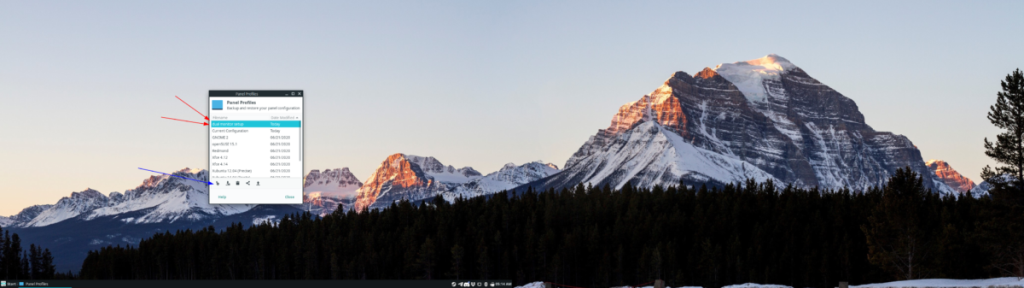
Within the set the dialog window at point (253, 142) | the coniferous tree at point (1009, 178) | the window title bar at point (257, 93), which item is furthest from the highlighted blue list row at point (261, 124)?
the coniferous tree at point (1009, 178)

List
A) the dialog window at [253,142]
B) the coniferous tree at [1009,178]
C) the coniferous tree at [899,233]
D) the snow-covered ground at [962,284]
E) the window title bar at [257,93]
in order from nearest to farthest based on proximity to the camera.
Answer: the dialog window at [253,142]
the window title bar at [257,93]
the snow-covered ground at [962,284]
the coniferous tree at [1009,178]
the coniferous tree at [899,233]

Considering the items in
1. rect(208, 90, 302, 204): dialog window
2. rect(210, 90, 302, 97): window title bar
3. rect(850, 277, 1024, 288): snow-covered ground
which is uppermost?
rect(210, 90, 302, 97): window title bar

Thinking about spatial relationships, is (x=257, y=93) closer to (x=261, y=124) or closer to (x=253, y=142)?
(x=261, y=124)

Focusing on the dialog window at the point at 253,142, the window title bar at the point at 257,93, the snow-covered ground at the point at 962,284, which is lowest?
the snow-covered ground at the point at 962,284

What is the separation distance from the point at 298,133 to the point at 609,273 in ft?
474

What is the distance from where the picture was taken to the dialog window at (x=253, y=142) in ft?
164

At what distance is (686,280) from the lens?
617ft

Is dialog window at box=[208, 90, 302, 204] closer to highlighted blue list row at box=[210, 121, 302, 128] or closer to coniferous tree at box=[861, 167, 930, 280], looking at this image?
highlighted blue list row at box=[210, 121, 302, 128]

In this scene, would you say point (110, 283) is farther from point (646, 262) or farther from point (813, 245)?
point (813, 245)

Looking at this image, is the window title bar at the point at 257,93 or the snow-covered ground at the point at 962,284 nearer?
the window title bar at the point at 257,93

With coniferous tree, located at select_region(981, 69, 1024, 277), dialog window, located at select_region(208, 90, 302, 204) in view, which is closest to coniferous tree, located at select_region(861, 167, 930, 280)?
coniferous tree, located at select_region(981, 69, 1024, 277)

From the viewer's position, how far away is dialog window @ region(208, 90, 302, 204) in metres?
50.1

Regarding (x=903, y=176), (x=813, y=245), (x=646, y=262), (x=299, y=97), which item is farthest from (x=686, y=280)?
(x=299, y=97)

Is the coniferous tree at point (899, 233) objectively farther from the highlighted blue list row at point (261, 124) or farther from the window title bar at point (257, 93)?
the window title bar at point (257, 93)
